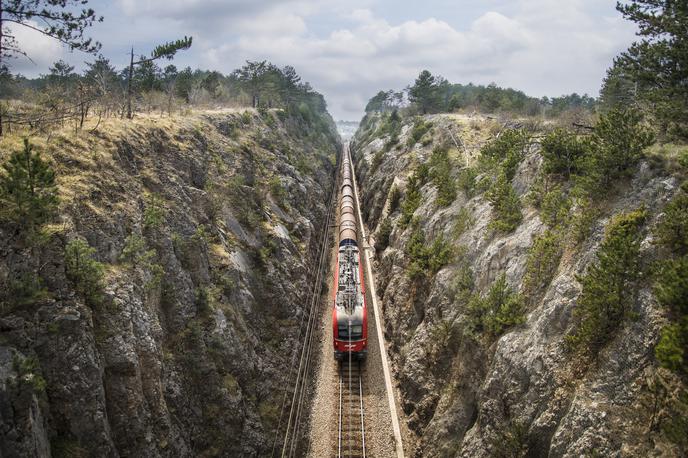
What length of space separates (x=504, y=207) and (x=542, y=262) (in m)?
5.57

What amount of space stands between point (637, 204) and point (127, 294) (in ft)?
66.5

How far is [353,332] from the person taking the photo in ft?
78.2

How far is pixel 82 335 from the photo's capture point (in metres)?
13.4

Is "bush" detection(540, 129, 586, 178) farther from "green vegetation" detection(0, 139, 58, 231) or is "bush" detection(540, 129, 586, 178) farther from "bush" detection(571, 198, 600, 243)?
"green vegetation" detection(0, 139, 58, 231)

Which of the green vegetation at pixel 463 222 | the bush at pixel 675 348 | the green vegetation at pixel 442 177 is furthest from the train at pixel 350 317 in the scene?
the bush at pixel 675 348

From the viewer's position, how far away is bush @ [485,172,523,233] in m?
20.5

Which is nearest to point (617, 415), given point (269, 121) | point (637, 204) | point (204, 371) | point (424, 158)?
point (637, 204)

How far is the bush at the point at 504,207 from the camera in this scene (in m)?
20.5

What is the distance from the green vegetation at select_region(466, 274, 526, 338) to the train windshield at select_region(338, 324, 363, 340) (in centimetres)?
714

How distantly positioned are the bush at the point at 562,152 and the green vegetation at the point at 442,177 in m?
8.79

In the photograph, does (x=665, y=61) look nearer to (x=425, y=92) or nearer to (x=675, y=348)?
(x=675, y=348)

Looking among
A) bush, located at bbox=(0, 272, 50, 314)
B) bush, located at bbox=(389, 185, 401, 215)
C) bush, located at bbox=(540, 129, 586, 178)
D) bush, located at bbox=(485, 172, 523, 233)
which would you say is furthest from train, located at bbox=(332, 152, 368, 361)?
bush, located at bbox=(0, 272, 50, 314)

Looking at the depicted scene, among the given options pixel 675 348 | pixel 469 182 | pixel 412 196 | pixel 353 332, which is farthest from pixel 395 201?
pixel 675 348

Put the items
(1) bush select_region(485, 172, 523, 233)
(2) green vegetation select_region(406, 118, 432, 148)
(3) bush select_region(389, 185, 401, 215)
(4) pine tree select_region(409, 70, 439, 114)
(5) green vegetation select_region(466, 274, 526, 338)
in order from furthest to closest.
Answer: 1. (4) pine tree select_region(409, 70, 439, 114)
2. (2) green vegetation select_region(406, 118, 432, 148)
3. (3) bush select_region(389, 185, 401, 215)
4. (1) bush select_region(485, 172, 523, 233)
5. (5) green vegetation select_region(466, 274, 526, 338)
